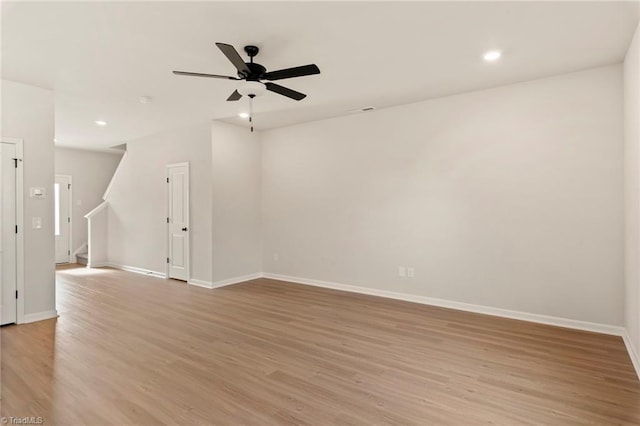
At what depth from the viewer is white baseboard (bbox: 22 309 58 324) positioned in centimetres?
397

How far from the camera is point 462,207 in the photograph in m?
4.46

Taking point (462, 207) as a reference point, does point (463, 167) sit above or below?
above

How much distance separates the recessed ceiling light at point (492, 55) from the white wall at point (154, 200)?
14.1ft

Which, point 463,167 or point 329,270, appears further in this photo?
point 329,270

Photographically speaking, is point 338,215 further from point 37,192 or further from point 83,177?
point 83,177

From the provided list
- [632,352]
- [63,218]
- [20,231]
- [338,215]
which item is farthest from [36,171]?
[632,352]

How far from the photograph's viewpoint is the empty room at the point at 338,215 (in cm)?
252

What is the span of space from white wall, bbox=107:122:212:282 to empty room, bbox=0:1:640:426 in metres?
0.08

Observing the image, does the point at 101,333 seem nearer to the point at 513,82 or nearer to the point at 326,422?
the point at 326,422

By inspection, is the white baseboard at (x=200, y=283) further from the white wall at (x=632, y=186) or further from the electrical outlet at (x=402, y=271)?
the white wall at (x=632, y=186)

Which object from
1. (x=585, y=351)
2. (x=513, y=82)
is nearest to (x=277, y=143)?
(x=513, y=82)

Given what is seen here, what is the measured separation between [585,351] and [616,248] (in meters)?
1.20

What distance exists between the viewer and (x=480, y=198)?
432 cm

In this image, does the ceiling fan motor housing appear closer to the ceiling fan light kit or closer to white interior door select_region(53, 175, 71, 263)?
the ceiling fan light kit
